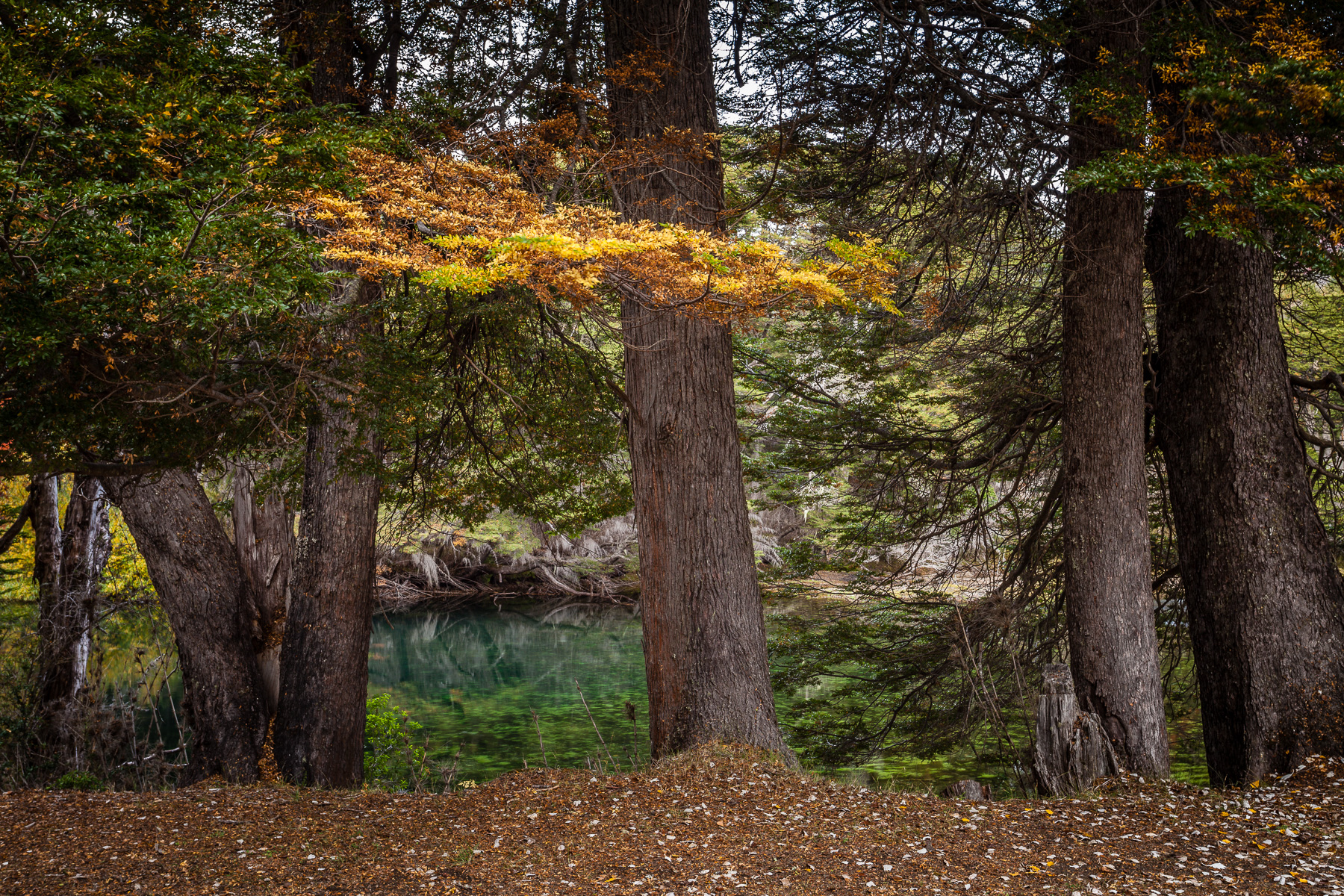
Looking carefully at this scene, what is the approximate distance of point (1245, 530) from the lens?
5.09 m

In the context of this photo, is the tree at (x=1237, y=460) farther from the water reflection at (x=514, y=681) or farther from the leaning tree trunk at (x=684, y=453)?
the water reflection at (x=514, y=681)

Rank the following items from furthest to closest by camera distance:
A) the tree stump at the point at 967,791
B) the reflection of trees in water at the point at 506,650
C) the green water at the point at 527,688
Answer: the reflection of trees in water at the point at 506,650 < the green water at the point at 527,688 < the tree stump at the point at 967,791

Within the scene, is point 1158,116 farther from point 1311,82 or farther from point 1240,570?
point 1240,570

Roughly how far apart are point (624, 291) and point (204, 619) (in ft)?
14.1

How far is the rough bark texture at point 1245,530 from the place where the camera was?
4.86 meters

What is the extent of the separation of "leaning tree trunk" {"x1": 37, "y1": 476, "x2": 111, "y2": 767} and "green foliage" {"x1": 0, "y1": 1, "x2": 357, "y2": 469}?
4581 millimetres

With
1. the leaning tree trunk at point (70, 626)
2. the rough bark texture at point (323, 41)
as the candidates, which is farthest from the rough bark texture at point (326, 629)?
the leaning tree trunk at point (70, 626)

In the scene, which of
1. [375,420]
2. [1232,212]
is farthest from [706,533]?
[1232,212]

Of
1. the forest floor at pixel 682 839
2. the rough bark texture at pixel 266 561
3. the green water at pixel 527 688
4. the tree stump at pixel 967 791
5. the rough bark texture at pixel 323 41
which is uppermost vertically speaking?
the rough bark texture at pixel 323 41

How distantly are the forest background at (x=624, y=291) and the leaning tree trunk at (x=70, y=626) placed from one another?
35 millimetres

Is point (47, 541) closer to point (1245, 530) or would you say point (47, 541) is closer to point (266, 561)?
point (266, 561)

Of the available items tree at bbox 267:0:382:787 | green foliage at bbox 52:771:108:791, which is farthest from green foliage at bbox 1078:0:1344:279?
green foliage at bbox 52:771:108:791

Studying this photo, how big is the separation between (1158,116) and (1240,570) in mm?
2765

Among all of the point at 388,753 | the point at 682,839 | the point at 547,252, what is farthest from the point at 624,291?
the point at 388,753
